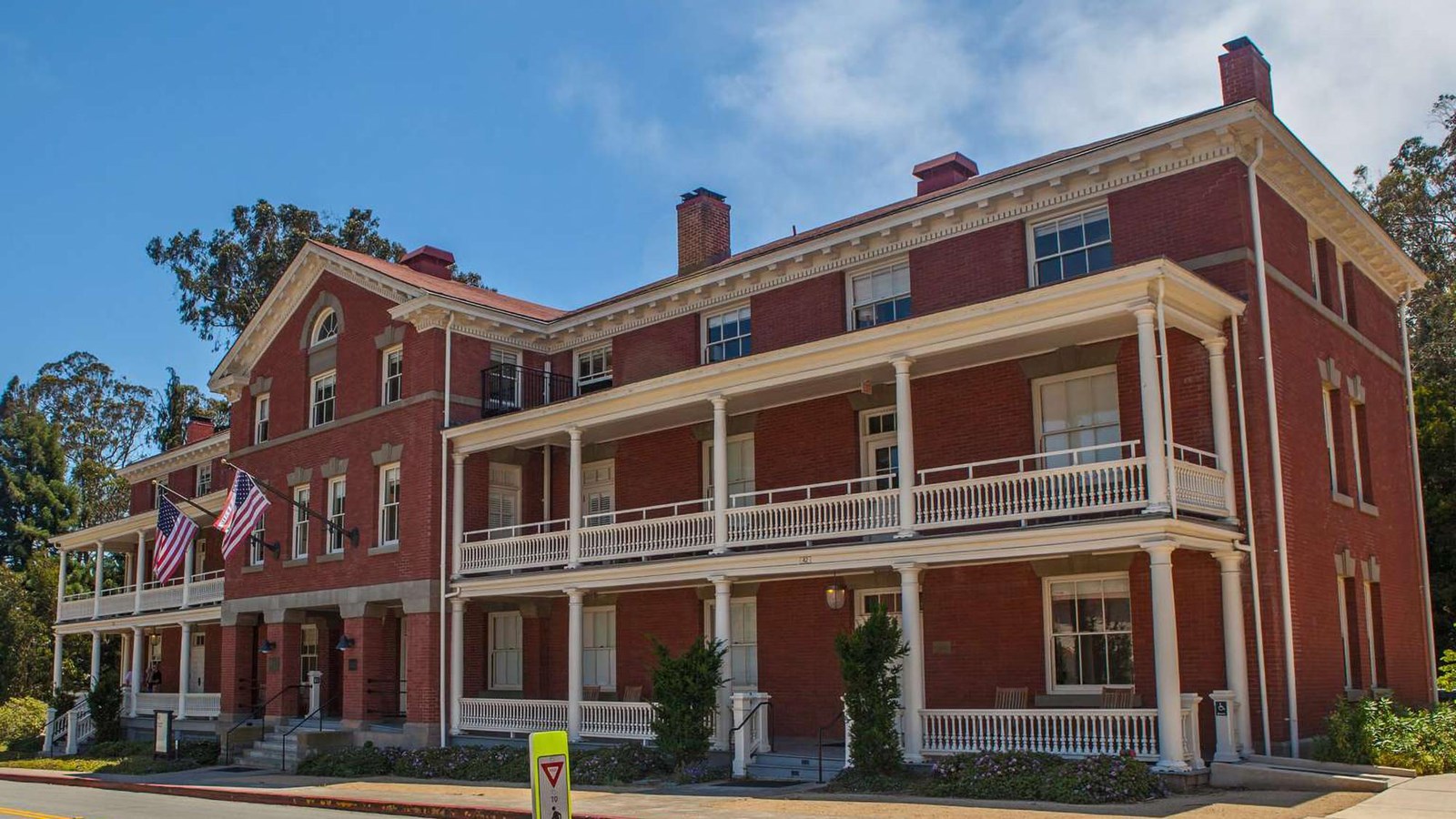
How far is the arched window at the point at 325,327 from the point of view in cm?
3138

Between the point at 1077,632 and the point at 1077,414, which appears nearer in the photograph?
the point at 1077,632

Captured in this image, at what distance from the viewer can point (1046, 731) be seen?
17391 mm

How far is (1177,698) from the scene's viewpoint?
1600 centimetres

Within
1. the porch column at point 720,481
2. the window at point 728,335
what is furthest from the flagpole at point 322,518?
the porch column at point 720,481

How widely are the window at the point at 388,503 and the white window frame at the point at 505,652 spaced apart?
280cm

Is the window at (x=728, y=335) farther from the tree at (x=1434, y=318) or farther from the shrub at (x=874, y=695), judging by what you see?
the tree at (x=1434, y=318)

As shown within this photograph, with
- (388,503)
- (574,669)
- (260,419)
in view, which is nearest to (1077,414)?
(574,669)

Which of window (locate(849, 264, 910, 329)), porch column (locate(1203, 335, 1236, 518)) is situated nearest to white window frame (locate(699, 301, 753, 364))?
window (locate(849, 264, 910, 329))

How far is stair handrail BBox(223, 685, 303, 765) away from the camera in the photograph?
29.9m

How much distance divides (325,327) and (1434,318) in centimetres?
2886

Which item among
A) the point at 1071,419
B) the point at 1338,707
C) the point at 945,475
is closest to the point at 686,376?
the point at 945,475

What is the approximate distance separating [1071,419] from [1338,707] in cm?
542

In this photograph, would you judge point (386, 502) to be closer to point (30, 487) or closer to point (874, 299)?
point (874, 299)

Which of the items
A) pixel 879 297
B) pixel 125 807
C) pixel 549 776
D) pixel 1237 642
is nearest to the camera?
pixel 549 776
